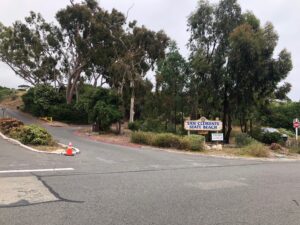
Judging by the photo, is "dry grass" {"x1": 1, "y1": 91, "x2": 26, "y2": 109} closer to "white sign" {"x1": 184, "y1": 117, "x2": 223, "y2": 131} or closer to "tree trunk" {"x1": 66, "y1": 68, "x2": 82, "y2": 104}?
"tree trunk" {"x1": 66, "y1": 68, "x2": 82, "y2": 104}

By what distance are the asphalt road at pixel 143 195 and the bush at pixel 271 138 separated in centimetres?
1651

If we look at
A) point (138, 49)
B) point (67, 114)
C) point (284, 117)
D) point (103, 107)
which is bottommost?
point (67, 114)

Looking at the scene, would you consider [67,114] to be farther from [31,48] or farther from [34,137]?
[34,137]

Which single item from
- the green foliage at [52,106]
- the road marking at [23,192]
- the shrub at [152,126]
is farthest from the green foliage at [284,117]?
the road marking at [23,192]

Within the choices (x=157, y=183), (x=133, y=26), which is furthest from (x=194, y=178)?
(x=133, y=26)

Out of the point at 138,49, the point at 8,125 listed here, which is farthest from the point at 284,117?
the point at 8,125

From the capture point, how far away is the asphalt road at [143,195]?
6129 mm

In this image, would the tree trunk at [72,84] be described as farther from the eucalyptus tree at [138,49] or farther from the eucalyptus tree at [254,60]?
the eucalyptus tree at [254,60]

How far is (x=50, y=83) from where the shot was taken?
5194cm

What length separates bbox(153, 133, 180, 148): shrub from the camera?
21.2 meters

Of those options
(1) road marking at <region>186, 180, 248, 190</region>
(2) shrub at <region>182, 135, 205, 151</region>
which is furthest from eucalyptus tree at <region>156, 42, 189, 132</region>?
(1) road marking at <region>186, 180, 248, 190</region>

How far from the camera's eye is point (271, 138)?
28.5 m

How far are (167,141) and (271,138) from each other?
11175 millimetres

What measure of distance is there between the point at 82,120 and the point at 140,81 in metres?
13.0
